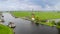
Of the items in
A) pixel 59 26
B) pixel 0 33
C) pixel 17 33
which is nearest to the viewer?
pixel 0 33

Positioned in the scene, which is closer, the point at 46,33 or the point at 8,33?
the point at 8,33

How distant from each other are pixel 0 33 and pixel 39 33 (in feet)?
39.9

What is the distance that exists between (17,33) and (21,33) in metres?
1.09

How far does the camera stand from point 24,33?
148ft

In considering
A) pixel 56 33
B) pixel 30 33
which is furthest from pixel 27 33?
pixel 56 33

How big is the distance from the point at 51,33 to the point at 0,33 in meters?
15.4

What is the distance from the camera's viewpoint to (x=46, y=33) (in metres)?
46.2

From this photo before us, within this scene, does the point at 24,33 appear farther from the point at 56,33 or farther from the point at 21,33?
the point at 56,33

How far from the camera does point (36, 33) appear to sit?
45.8m

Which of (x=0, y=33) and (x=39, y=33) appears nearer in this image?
(x=0, y=33)

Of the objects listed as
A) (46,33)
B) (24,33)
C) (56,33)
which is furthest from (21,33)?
(56,33)

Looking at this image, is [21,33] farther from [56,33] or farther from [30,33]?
[56,33]

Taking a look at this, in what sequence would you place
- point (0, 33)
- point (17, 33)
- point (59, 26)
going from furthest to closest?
1. point (59, 26)
2. point (17, 33)
3. point (0, 33)

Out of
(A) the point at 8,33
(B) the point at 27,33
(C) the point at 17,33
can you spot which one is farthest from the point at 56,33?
(A) the point at 8,33
